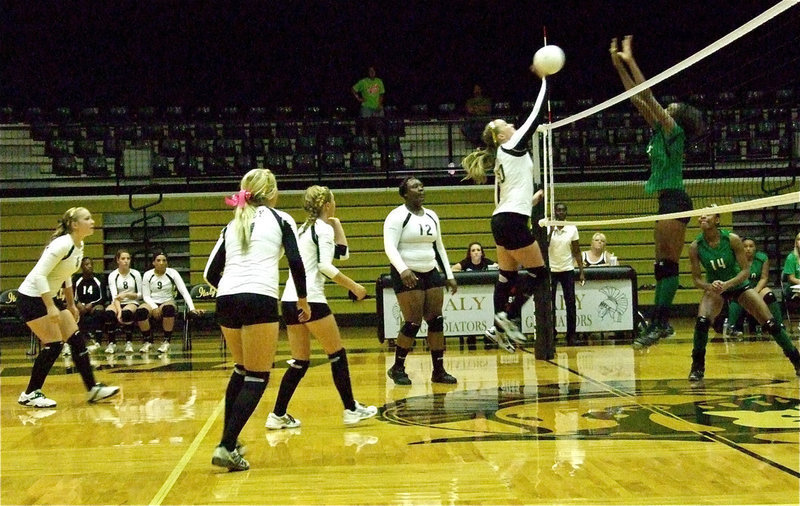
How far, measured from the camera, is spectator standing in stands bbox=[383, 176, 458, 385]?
25.1ft

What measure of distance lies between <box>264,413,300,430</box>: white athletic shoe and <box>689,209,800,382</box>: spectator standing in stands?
10.9 ft

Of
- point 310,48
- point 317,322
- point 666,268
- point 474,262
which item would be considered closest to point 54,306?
point 317,322

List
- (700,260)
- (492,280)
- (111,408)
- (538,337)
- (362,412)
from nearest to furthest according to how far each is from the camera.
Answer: (362,412) → (111,408) → (700,260) → (538,337) → (492,280)

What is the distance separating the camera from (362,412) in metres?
5.98

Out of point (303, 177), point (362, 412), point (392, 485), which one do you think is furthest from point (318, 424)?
point (303, 177)

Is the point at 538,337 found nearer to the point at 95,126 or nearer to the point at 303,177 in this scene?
the point at 303,177

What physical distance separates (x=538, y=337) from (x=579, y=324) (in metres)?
2.65

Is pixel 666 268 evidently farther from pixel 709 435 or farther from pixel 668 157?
pixel 709 435

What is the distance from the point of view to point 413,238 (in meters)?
7.68

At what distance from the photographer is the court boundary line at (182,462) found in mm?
4084

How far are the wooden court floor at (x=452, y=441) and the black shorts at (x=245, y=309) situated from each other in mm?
754

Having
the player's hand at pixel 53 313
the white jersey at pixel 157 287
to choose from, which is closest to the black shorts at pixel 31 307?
the player's hand at pixel 53 313

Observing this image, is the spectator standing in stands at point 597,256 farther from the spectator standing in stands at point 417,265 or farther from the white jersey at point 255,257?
the white jersey at point 255,257

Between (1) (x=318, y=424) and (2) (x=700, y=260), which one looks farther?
(2) (x=700, y=260)
